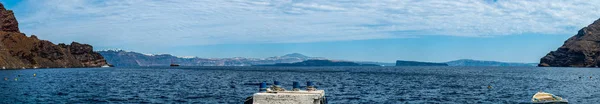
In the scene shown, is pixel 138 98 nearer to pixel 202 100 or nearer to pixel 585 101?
pixel 202 100

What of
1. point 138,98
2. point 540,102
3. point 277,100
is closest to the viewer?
point 277,100

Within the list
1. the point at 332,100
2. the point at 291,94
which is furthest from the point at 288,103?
the point at 332,100

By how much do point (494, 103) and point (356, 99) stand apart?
588 inches

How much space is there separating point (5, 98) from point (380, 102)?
41075 mm

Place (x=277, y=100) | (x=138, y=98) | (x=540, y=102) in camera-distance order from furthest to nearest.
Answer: (x=138, y=98), (x=540, y=102), (x=277, y=100)

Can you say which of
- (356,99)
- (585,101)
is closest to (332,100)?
(356,99)

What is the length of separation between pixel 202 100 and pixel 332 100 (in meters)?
14.1

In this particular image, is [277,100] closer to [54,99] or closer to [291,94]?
[291,94]

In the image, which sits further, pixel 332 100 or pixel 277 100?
pixel 332 100

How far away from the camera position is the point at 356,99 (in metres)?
62.9

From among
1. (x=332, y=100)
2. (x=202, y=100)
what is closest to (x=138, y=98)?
(x=202, y=100)

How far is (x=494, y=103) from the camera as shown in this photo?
60.7 m

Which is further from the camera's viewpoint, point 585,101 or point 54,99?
point 585,101

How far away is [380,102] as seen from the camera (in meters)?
60.2
